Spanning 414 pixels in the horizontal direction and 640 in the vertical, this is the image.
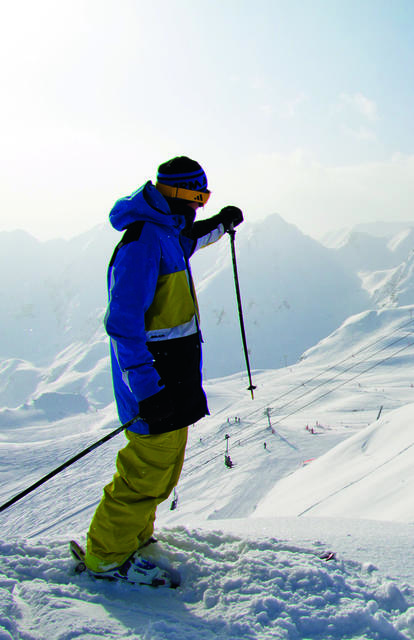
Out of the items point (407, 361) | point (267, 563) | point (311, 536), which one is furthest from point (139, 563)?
point (407, 361)

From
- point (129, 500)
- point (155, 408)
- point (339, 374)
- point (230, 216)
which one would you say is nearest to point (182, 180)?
point (230, 216)

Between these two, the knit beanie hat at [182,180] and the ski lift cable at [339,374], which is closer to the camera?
the knit beanie hat at [182,180]

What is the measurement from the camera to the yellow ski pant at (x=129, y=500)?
101 inches

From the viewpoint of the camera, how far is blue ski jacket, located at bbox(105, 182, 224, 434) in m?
2.41

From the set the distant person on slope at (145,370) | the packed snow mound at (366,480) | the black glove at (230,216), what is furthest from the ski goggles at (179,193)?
the packed snow mound at (366,480)

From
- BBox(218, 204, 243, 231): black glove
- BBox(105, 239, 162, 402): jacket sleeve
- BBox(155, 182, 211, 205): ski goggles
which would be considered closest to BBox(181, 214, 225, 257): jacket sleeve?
BBox(218, 204, 243, 231): black glove

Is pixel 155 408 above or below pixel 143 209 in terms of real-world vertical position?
below

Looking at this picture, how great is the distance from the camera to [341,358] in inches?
3671

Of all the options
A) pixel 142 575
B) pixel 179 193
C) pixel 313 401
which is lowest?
pixel 313 401

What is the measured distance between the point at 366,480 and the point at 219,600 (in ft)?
17.5

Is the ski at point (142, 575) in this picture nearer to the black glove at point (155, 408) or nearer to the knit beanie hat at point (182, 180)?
the black glove at point (155, 408)

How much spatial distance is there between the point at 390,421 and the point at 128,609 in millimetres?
11655

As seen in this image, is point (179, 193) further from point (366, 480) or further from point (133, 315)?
point (366, 480)

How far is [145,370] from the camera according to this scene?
7.84 ft
